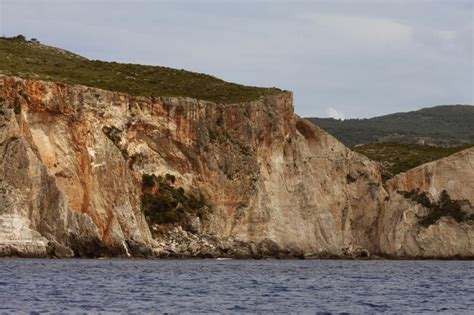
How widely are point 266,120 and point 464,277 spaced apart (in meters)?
47.8

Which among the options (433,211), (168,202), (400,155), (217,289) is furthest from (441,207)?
(217,289)

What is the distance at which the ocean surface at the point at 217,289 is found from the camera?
52.6m

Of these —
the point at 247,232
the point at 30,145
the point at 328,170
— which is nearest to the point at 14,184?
the point at 30,145

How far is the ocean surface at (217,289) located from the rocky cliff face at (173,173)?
7366 millimetres

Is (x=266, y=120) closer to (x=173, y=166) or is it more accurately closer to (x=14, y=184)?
(x=173, y=166)

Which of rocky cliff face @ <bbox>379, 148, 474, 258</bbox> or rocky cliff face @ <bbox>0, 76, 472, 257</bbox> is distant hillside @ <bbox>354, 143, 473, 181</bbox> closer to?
rocky cliff face @ <bbox>379, 148, 474, 258</bbox>

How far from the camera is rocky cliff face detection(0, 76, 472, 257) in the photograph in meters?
97.2

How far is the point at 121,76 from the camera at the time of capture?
136 metres

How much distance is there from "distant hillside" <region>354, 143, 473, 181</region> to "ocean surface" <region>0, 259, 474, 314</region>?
60571mm

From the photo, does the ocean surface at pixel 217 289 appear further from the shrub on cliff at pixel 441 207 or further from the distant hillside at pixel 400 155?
the distant hillside at pixel 400 155

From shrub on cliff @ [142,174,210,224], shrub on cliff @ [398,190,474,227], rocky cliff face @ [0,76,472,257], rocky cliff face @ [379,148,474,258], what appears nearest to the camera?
rocky cliff face @ [0,76,472,257]

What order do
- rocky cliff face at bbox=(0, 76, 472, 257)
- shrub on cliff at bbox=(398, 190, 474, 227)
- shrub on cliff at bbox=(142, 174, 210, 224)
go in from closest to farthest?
rocky cliff face at bbox=(0, 76, 472, 257)
shrub on cliff at bbox=(142, 174, 210, 224)
shrub on cliff at bbox=(398, 190, 474, 227)

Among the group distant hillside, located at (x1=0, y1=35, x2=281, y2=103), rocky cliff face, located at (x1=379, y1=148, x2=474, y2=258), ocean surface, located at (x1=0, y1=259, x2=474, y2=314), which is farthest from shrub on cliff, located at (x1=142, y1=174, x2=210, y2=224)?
rocky cliff face, located at (x1=379, y1=148, x2=474, y2=258)

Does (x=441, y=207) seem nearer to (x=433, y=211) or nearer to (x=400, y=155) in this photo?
(x=433, y=211)
